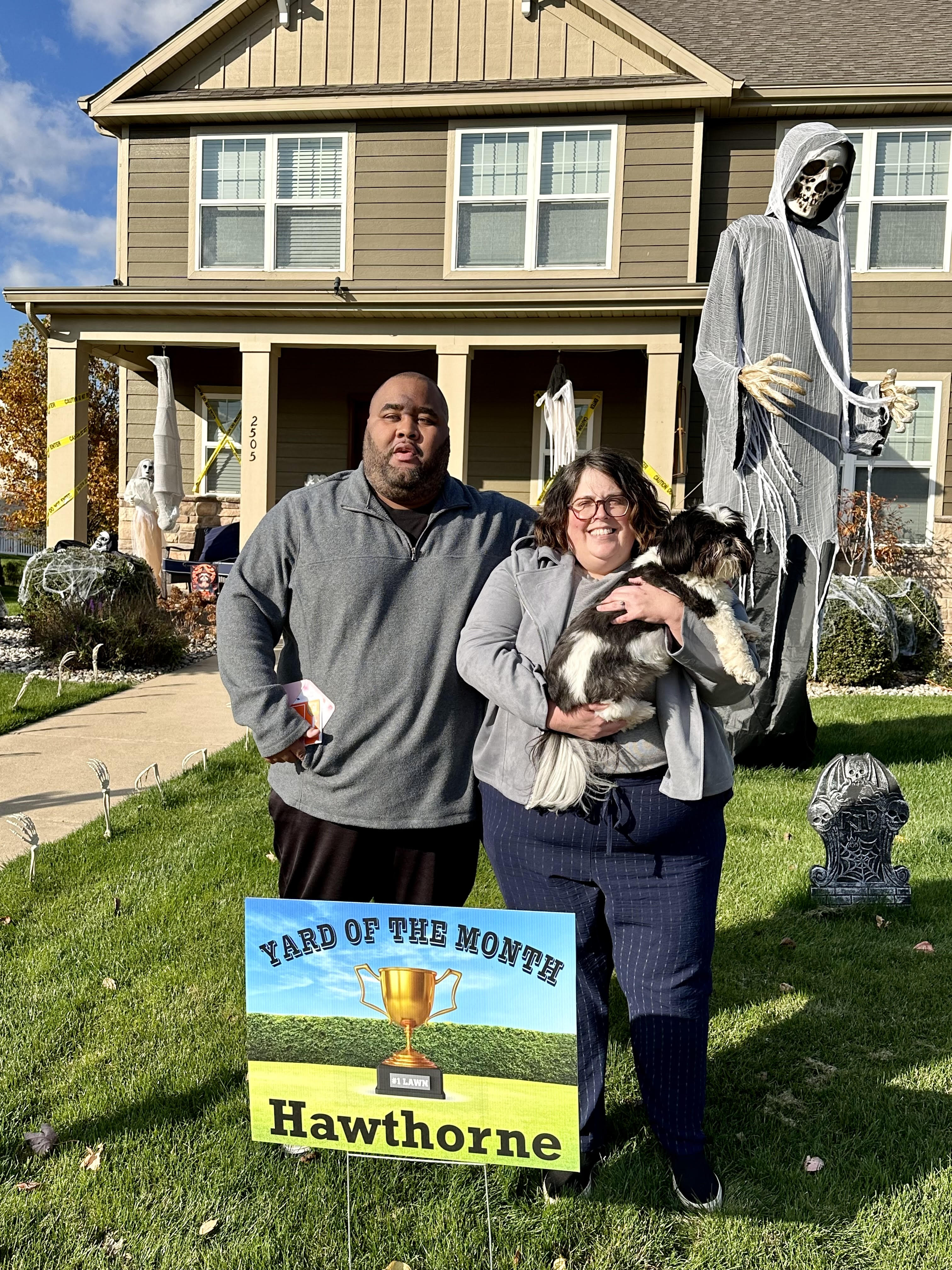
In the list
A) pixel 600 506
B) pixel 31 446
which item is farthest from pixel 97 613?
pixel 31 446

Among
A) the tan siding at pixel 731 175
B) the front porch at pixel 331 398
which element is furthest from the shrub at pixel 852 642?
the tan siding at pixel 731 175

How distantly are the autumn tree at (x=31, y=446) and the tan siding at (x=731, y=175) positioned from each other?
1613 cm

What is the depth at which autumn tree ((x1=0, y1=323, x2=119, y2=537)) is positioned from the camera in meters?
23.2

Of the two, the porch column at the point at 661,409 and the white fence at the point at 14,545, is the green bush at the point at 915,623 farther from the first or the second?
the white fence at the point at 14,545

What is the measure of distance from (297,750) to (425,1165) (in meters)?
1.16

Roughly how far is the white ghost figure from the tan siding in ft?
23.2

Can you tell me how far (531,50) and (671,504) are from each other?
582 cm

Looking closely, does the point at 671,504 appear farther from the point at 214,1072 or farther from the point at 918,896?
the point at 214,1072

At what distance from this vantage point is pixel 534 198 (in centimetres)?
1187

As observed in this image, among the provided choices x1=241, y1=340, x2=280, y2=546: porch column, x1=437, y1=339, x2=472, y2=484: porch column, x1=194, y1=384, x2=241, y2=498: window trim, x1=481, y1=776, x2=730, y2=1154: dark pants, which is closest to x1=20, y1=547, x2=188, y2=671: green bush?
x1=241, y1=340, x2=280, y2=546: porch column

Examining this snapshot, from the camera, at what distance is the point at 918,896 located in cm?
439

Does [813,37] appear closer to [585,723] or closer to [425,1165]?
[585,723]

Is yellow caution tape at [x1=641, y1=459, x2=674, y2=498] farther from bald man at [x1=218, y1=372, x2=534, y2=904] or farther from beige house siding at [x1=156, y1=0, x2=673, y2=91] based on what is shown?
bald man at [x1=218, y1=372, x2=534, y2=904]

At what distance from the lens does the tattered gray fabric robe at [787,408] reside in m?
5.01
